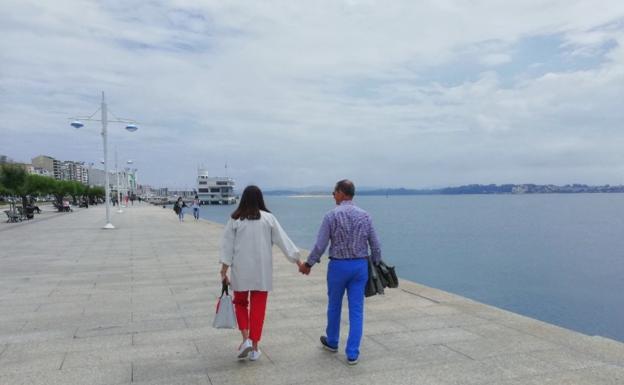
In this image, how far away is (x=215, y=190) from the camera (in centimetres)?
15150

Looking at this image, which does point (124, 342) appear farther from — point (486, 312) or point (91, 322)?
point (486, 312)

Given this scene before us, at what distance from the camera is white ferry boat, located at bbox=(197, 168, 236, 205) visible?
151 m

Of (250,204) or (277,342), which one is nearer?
(250,204)

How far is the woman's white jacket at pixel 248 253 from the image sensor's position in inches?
182

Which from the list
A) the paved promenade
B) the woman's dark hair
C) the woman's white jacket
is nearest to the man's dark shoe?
the paved promenade

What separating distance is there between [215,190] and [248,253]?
149678 mm

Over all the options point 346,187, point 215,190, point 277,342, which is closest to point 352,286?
point 346,187

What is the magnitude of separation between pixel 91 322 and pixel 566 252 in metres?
39.9

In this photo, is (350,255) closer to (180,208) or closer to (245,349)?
(245,349)

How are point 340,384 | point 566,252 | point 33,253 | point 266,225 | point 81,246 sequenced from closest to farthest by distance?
point 340,384, point 266,225, point 33,253, point 81,246, point 566,252

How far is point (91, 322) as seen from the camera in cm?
637

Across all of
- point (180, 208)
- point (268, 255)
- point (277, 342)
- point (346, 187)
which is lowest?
point (277, 342)

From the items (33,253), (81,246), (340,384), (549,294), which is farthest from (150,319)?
(549,294)

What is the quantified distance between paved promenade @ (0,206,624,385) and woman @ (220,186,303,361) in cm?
37
